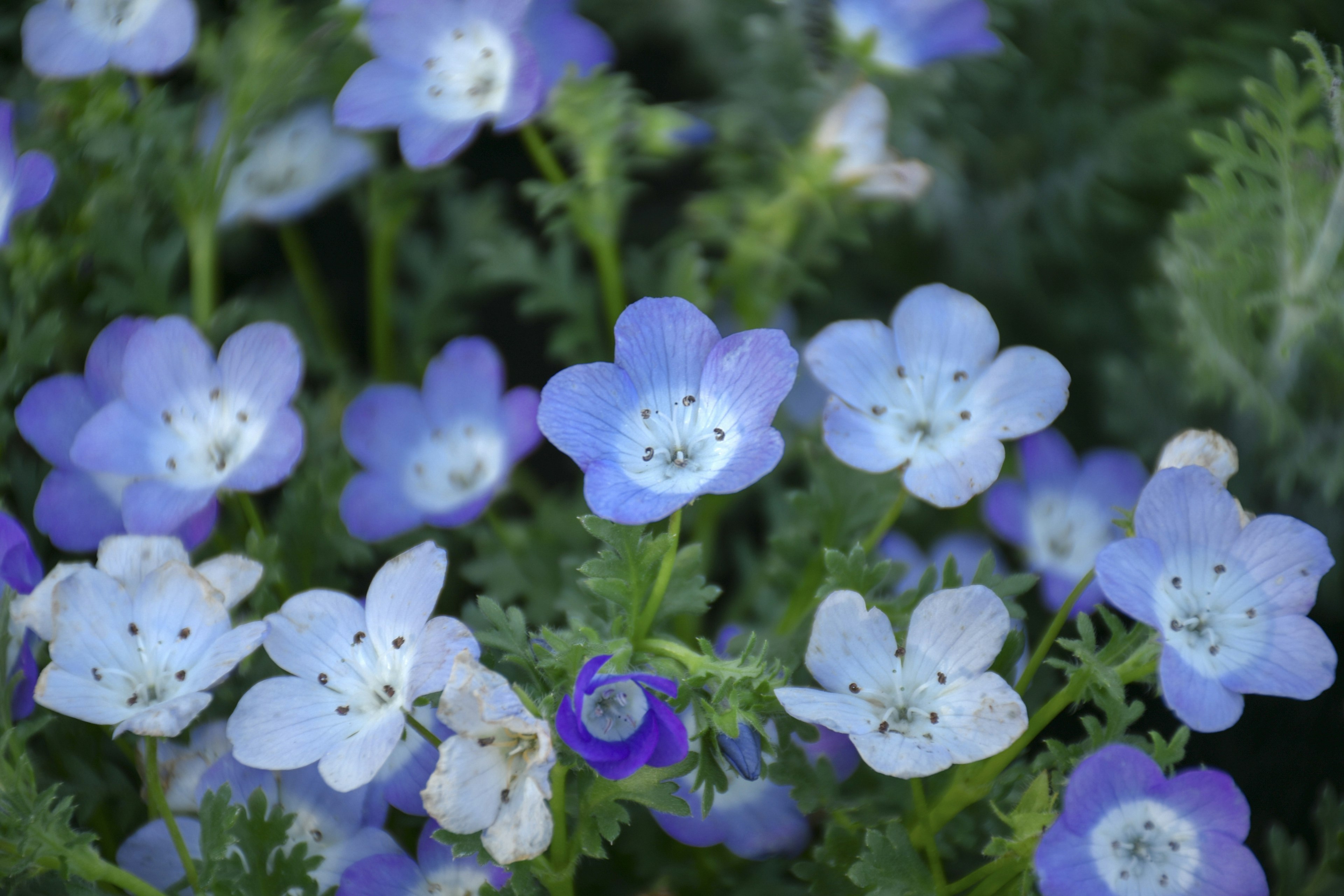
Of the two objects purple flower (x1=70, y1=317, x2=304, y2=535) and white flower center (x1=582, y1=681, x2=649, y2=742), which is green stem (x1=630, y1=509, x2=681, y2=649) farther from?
purple flower (x1=70, y1=317, x2=304, y2=535)

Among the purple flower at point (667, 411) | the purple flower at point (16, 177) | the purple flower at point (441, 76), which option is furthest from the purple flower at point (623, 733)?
the purple flower at point (16, 177)

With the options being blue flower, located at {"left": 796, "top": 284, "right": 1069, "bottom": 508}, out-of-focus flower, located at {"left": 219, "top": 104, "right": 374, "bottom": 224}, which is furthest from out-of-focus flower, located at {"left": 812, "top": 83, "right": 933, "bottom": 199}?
out-of-focus flower, located at {"left": 219, "top": 104, "right": 374, "bottom": 224}

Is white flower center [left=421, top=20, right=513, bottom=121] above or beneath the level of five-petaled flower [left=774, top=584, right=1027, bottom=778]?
above

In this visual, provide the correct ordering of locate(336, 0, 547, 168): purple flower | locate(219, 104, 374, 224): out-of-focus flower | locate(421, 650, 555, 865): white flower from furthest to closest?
1. locate(219, 104, 374, 224): out-of-focus flower
2. locate(336, 0, 547, 168): purple flower
3. locate(421, 650, 555, 865): white flower

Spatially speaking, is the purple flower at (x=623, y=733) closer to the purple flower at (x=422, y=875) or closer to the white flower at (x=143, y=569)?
the purple flower at (x=422, y=875)

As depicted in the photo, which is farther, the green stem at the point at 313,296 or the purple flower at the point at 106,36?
the green stem at the point at 313,296
